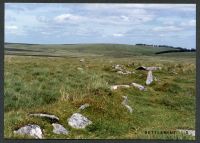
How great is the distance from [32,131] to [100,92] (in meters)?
2.02

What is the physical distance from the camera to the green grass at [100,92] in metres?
13.3

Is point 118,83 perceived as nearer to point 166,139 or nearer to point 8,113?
point 166,139

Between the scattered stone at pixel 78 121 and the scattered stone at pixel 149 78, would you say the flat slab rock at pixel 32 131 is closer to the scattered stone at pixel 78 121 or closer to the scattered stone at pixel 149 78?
the scattered stone at pixel 78 121

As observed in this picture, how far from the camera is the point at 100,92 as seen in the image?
13750 mm

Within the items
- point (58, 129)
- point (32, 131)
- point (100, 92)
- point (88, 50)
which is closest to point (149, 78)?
point (100, 92)

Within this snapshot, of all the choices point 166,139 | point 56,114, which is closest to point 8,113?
point 56,114

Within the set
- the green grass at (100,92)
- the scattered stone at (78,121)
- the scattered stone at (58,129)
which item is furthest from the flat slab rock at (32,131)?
the scattered stone at (78,121)

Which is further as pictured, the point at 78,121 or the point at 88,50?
the point at 88,50

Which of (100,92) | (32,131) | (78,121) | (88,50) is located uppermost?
(88,50)

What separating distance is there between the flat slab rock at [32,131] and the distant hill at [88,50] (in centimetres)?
194

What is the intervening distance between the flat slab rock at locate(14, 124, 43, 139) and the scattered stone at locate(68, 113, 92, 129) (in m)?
0.79

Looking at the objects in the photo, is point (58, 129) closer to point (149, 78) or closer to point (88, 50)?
point (88, 50)

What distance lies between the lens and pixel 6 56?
13.4m

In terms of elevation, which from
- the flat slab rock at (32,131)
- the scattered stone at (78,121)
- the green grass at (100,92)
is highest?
the green grass at (100,92)
